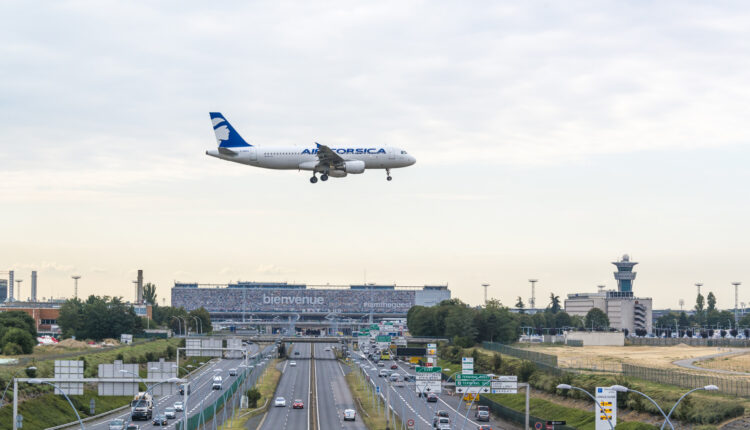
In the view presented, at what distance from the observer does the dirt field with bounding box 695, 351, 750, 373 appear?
498 feet

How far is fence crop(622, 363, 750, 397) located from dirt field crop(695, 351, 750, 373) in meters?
→ 25.0

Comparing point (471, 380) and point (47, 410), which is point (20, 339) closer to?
point (47, 410)

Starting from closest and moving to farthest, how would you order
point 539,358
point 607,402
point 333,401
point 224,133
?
point 607,402 < point 224,133 < point 333,401 < point 539,358

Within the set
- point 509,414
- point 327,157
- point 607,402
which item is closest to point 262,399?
point 509,414

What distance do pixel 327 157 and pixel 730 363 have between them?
99.3m

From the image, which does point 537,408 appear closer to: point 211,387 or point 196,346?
point 196,346

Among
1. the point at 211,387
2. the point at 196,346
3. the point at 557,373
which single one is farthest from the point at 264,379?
the point at 196,346

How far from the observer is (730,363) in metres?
163

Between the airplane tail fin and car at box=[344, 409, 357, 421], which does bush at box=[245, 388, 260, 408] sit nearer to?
car at box=[344, 409, 357, 421]

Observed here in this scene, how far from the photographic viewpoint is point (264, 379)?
580 feet

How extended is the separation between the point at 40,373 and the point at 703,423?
8051cm

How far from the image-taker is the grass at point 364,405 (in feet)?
372

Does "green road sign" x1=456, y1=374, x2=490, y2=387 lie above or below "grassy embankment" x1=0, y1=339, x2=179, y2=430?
above

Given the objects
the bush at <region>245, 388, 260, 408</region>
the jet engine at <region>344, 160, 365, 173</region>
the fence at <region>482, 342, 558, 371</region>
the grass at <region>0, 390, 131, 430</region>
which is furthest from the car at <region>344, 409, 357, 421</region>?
the fence at <region>482, 342, 558, 371</region>
